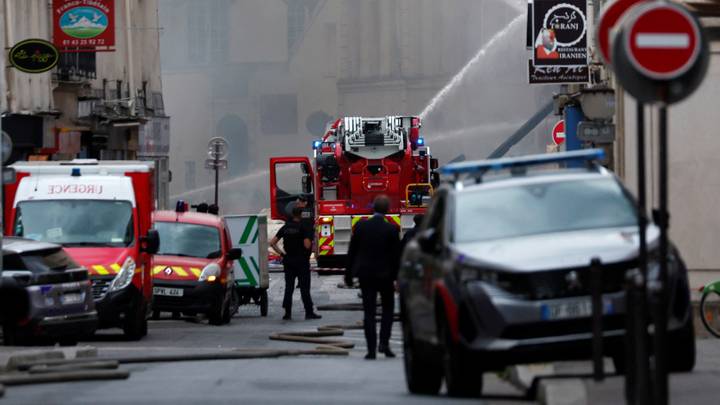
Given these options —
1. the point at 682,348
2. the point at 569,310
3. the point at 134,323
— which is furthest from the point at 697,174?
the point at 569,310

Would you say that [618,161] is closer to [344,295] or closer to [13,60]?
[344,295]

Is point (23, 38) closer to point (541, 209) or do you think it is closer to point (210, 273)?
point (210, 273)

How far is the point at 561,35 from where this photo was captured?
33250 millimetres

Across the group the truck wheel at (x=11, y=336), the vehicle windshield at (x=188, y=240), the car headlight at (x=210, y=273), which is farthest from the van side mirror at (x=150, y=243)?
→ the vehicle windshield at (x=188, y=240)

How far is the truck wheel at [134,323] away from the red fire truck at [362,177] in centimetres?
1917

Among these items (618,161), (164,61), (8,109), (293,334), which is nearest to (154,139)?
(8,109)

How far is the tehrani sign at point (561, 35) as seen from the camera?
3312 cm

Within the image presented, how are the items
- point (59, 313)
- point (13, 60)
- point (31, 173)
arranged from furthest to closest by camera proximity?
point (13, 60), point (31, 173), point (59, 313)

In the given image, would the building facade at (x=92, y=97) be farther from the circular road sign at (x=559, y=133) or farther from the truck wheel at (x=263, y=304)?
the circular road sign at (x=559, y=133)

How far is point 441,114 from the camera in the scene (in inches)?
3364

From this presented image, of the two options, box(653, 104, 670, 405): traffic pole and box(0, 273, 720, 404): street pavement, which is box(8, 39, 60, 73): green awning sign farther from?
box(653, 104, 670, 405): traffic pole

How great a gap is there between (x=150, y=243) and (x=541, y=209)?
11.9 m

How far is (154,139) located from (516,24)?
32.8 m

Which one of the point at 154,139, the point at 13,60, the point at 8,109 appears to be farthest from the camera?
the point at 154,139
